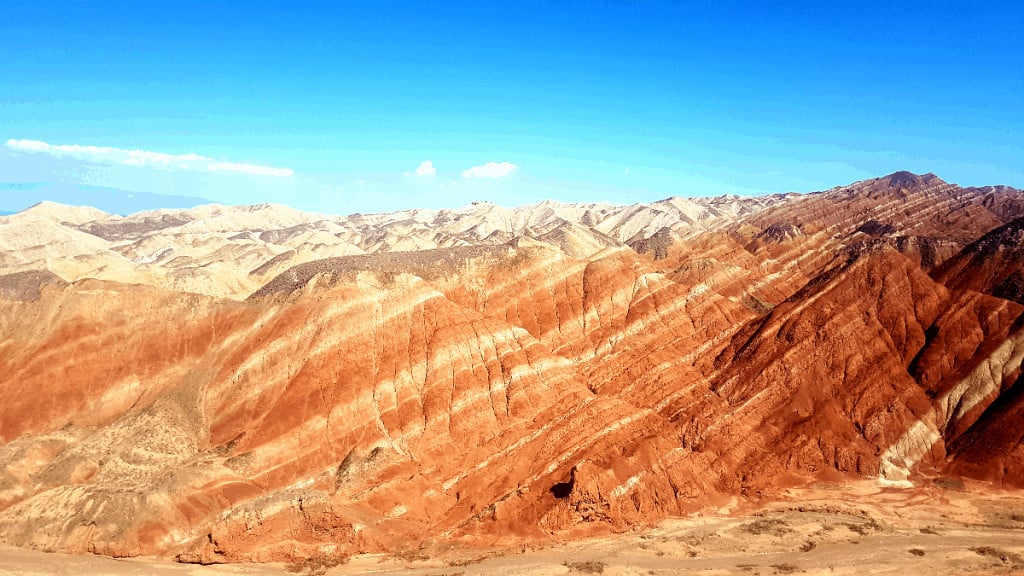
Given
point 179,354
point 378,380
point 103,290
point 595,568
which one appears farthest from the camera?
point 103,290

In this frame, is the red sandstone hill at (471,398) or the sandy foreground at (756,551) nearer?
the sandy foreground at (756,551)

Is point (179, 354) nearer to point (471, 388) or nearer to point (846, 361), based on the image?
point (471, 388)

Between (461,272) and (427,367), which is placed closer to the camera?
(427,367)

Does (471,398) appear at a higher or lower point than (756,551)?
higher

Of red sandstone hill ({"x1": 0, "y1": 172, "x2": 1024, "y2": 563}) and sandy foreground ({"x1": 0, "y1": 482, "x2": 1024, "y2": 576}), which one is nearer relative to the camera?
sandy foreground ({"x1": 0, "y1": 482, "x2": 1024, "y2": 576})

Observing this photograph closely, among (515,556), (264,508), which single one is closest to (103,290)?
(264,508)
